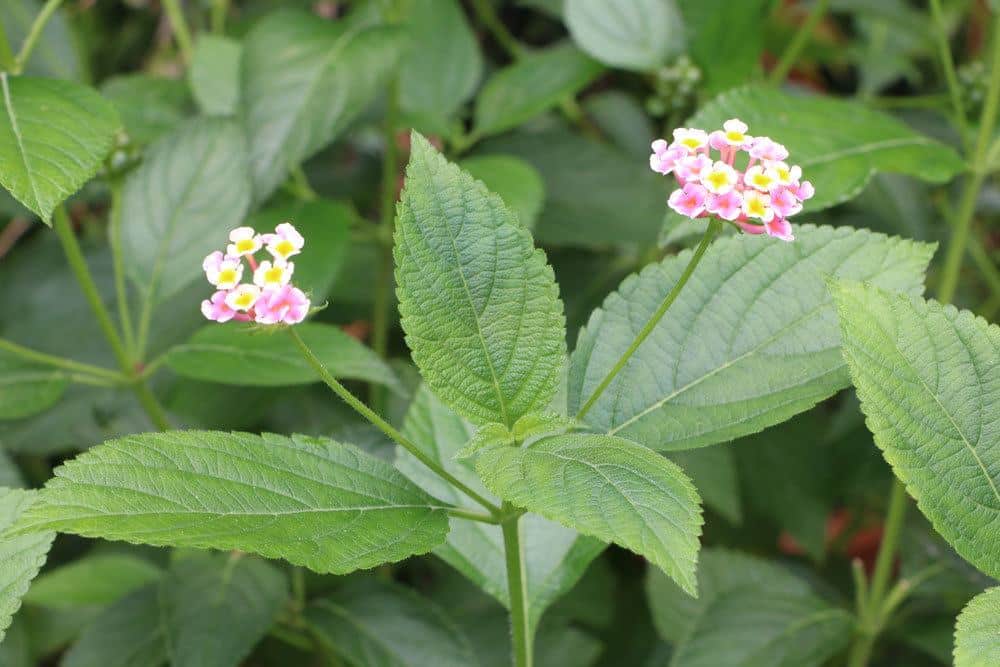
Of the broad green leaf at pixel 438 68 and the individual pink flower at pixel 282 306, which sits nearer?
the individual pink flower at pixel 282 306

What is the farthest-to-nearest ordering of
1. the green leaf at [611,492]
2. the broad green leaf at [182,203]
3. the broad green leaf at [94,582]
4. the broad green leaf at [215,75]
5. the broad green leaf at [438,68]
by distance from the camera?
the broad green leaf at [438,68]
the broad green leaf at [215,75]
the broad green leaf at [94,582]
the broad green leaf at [182,203]
the green leaf at [611,492]

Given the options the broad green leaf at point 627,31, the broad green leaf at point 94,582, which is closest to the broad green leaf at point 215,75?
the broad green leaf at point 627,31

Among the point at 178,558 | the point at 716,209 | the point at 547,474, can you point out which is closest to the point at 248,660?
the point at 178,558

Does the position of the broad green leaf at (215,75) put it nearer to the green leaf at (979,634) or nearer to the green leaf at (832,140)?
the green leaf at (832,140)

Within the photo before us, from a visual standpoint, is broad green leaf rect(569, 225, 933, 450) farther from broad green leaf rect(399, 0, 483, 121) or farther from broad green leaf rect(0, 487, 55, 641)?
broad green leaf rect(399, 0, 483, 121)

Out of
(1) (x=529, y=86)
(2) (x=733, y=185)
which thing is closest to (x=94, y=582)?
(1) (x=529, y=86)

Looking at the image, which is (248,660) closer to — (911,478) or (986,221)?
(911,478)
